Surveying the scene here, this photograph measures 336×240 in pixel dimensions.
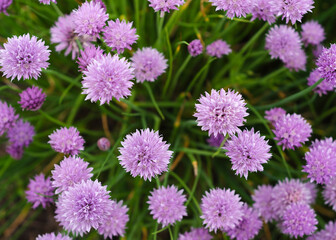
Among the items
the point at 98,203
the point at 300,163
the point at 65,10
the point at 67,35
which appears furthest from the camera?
the point at 65,10

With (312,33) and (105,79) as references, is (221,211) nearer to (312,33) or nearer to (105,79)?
(105,79)

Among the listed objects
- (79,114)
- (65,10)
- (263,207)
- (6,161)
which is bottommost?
(263,207)

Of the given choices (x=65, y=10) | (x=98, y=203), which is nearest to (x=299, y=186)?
(x=98, y=203)

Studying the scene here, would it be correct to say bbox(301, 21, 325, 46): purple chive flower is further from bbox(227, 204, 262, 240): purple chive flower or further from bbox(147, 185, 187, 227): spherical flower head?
bbox(147, 185, 187, 227): spherical flower head

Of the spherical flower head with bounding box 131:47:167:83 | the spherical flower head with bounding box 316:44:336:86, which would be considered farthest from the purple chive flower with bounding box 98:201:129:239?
the spherical flower head with bounding box 316:44:336:86

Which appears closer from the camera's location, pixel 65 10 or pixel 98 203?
pixel 98 203

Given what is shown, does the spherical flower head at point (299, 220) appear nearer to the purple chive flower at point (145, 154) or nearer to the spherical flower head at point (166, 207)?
the spherical flower head at point (166, 207)

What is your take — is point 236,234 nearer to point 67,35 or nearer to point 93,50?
point 93,50

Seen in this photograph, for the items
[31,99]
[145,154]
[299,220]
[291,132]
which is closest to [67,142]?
[31,99]
